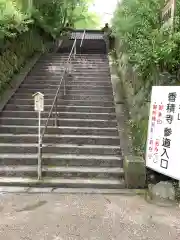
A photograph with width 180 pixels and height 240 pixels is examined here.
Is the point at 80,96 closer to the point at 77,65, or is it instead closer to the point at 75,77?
the point at 75,77

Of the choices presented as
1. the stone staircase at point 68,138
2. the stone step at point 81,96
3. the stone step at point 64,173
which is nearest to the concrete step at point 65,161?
the stone staircase at point 68,138

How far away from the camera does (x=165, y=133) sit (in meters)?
6.46

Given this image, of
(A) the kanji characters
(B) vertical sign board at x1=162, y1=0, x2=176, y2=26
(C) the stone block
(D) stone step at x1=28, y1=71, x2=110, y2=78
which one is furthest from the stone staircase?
(B) vertical sign board at x1=162, y1=0, x2=176, y2=26

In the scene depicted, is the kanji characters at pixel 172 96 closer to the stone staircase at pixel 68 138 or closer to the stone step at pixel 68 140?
the stone staircase at pixel 68 138

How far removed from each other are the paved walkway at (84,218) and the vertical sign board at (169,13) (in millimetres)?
4078

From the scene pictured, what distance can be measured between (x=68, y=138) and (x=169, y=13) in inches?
159

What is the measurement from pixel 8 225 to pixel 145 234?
2208mm

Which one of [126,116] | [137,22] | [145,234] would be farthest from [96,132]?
[145,234]

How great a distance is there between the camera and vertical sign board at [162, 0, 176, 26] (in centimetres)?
698

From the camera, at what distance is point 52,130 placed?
28.5ft

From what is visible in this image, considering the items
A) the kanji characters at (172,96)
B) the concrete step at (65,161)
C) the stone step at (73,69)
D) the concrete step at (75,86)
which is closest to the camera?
the kanji characters at (172,96)

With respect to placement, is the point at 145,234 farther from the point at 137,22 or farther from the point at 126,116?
the point at 137,22

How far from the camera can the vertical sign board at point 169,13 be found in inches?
275

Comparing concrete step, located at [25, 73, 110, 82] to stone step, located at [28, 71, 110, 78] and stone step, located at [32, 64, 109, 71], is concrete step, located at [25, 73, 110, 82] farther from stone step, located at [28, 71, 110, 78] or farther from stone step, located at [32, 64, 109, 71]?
stone step, located at [32, 64, 109, 71]
